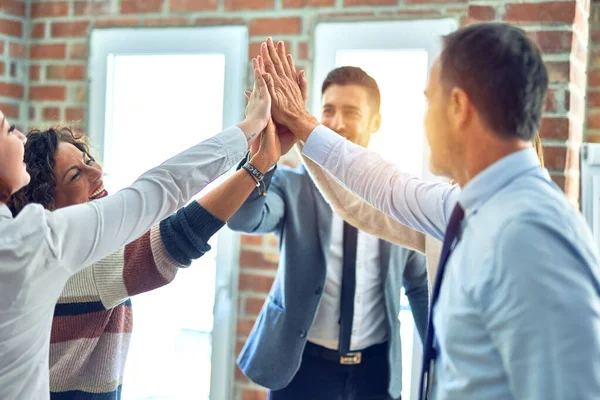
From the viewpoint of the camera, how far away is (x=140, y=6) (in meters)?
2.63

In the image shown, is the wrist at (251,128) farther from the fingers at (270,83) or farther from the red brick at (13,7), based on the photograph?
the red brick at (13,7)

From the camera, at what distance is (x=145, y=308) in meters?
2.74

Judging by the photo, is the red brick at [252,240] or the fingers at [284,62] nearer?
the fingers at [284,62]

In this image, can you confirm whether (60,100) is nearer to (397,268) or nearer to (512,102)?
(397,268)

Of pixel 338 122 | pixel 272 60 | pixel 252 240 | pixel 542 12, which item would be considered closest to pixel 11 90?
pixel 252 240

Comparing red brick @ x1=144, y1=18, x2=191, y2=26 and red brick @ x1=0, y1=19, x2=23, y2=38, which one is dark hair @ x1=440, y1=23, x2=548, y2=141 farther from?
red brick @ x1=0, y1=19, x2=23, y2=38

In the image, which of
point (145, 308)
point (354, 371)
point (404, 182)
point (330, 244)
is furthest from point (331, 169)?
point (145, 308)

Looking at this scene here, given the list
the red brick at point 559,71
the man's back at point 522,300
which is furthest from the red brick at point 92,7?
the man's back at point 522,300

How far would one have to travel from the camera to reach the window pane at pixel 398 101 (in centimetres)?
239

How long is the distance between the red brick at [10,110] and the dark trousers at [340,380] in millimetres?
1496

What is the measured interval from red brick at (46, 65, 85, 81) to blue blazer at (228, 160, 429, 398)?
1004 mm

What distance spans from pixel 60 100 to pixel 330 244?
4.23 ft

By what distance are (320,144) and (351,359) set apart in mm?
766


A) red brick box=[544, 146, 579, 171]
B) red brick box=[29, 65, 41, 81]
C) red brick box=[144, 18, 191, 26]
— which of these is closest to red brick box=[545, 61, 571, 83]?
red brick box=[544, 146, 579, 171]
